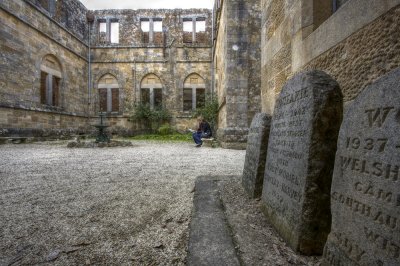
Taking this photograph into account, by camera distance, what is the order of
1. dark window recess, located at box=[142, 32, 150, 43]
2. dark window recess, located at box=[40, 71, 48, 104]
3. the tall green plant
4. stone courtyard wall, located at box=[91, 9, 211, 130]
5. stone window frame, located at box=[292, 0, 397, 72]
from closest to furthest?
stone window frame, located at box=[292, 0, 397, 72] → dark window recess, located at box=[40, 71, 48, 104] → the tall green plant → stone courtyard wall, located at box=[91, 9, 211, 130] → dark window recess, located at box=[142, 32, 150, 43]

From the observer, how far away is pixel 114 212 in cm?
205

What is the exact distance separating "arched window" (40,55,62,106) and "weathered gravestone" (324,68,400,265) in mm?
13944

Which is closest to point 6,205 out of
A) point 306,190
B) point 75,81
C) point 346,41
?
point 306,190

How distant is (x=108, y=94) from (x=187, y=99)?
5.24 metres

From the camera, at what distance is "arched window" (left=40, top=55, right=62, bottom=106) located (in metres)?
12.1

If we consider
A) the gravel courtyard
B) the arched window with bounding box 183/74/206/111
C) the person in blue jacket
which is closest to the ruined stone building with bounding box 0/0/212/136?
the arched window with bounding box 183/74/206/111

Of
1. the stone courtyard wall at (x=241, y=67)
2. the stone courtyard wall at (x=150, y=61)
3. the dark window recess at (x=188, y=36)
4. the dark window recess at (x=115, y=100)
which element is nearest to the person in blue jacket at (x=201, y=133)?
the stone courtyard wall at (x=241, y=67)

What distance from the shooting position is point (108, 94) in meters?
16.0

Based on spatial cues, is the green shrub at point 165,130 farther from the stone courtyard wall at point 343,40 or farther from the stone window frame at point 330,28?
the stone window frame at point 330,28

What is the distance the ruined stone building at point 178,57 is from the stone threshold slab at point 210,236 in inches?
44.8

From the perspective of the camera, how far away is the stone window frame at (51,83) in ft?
39.5

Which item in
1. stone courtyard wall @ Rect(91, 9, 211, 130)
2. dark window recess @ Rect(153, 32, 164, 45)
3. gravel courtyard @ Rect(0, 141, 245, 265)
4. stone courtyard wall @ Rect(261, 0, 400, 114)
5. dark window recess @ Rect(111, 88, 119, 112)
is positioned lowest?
gravel courtyard @ Rect(0, 141, 245, 265)

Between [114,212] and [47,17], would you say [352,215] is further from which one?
[47,17]

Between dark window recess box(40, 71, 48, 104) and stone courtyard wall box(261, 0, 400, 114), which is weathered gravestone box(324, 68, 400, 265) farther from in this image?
dark window recess box(40, 71, 48, 104)
